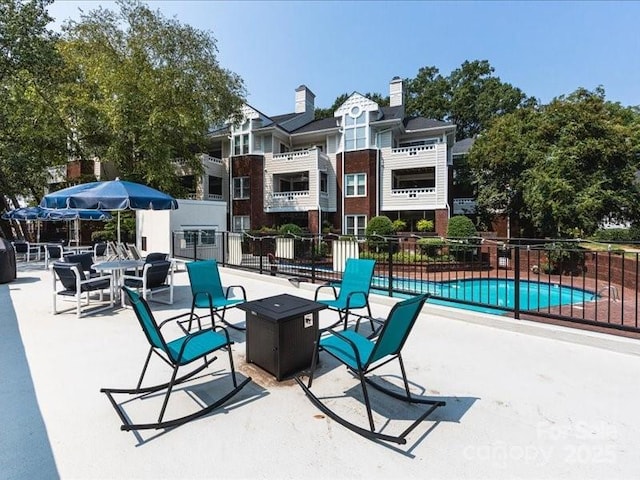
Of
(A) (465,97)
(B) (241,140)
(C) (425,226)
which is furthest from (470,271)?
(A) (465,97)

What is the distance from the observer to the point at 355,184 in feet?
67.3

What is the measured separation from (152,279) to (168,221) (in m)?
6.53

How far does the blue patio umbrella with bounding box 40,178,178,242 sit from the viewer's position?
521cm

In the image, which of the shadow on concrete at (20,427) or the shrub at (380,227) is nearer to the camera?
the shadow on concrete at (20,427)

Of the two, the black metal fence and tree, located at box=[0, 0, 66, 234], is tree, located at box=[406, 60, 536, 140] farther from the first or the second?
tree, located at box=[0, 0, 66, 234]

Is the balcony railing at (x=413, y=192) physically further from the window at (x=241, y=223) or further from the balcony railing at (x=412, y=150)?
the window at (x=241, y=223)

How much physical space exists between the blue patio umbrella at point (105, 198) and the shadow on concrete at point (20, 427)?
2302 mm

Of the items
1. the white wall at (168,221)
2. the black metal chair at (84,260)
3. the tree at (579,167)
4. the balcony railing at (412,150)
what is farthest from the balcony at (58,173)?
the tree at (579,167)

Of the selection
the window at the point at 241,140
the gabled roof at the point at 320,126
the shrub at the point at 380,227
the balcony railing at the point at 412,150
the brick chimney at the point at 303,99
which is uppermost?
the brick chimney at the point at 303,99

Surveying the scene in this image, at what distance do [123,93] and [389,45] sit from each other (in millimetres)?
13118

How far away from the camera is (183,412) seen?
269 centimetres

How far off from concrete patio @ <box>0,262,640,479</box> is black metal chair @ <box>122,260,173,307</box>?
64.5 inches

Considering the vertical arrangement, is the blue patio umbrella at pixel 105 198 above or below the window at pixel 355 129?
below

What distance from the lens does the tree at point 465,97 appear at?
3425cm
